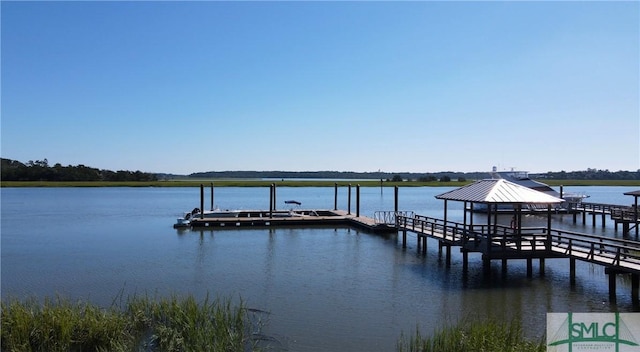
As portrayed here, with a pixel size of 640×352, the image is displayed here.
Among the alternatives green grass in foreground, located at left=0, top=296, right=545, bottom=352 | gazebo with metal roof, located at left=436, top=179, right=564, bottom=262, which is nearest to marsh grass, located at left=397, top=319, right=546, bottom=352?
green grass in foreground, located at left=0, top=296, right=545, bottom=352

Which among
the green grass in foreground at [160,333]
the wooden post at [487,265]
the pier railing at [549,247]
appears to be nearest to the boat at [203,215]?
the pier railing at [549,247]

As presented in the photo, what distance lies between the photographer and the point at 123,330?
10250 mm

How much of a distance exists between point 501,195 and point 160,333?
12.3m

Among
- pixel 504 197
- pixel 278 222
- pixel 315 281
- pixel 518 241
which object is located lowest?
pixel 315 281

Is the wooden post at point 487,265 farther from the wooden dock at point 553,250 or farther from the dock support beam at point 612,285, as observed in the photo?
the dock support beam at point 612,285

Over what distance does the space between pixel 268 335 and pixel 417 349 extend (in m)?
3.24

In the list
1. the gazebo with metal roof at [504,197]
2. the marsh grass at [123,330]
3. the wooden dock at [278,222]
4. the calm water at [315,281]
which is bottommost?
the calm water at [315,281]

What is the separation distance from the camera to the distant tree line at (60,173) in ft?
391

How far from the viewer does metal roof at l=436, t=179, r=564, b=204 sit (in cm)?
1722

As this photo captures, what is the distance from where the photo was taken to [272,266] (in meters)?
19.5

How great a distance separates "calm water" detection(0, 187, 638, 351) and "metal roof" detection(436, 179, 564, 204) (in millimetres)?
2514

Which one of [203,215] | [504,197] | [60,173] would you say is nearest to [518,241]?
[504,197]

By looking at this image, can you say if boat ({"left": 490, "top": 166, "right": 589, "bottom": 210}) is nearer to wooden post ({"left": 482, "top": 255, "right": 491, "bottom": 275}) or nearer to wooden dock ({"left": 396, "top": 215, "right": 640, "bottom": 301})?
wooden dock ({"left": 396, "top": 215, "right": 640, "bottom": 301})

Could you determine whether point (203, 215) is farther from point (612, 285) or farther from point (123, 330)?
point (612, 285)
